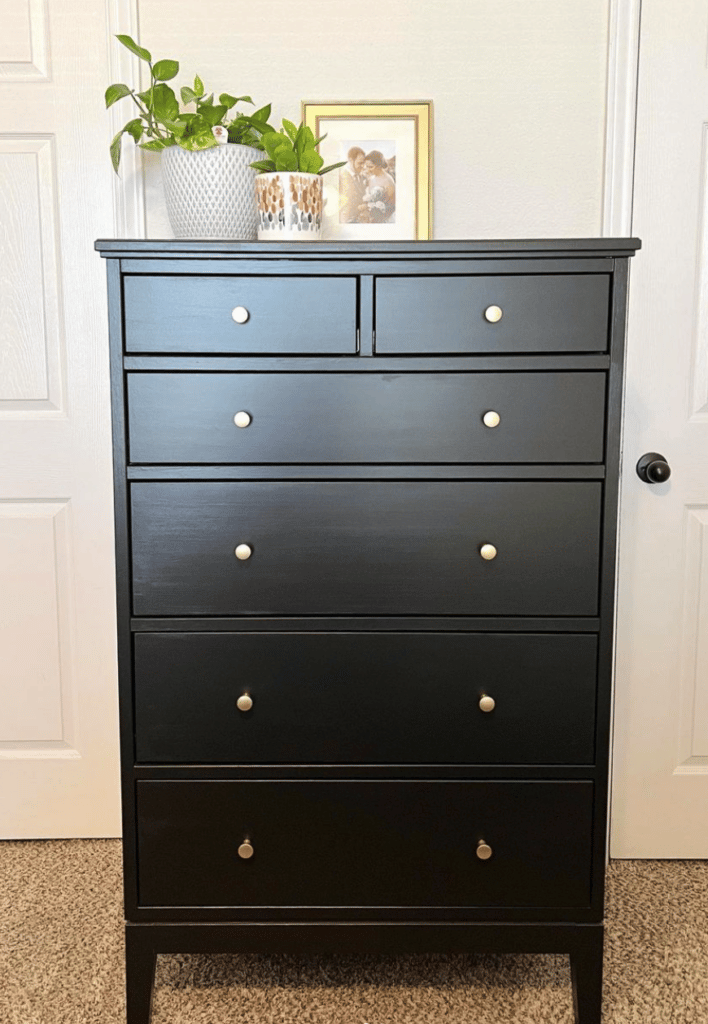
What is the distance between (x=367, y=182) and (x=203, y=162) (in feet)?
1.50

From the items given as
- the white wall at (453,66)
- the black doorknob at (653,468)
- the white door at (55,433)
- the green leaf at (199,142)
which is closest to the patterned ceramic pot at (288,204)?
the green leaf at (199,142)

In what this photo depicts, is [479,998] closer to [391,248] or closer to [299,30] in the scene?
[391,248]

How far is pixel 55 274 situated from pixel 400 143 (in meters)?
0.90

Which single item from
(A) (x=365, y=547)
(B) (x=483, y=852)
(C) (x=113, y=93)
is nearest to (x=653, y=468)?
(A) (x=365, y=547)

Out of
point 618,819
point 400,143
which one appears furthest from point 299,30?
point 618,819

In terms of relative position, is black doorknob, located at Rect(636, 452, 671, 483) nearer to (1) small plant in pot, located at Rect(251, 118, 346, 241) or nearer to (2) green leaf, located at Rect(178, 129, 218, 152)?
(1) small plant in pot, located at Rect(251, 118, 346, 241)

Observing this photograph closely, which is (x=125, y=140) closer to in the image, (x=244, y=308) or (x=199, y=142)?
(x=199, y=142)

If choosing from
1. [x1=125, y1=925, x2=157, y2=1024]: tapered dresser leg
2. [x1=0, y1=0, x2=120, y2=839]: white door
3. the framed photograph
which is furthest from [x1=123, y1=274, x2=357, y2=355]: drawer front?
[x1=125, y1=925, x2=157, y2=1024]: tapered dresser leg

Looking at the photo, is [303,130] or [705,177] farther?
[705,177]

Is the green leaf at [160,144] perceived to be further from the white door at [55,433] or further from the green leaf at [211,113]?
the white door at [55,433]

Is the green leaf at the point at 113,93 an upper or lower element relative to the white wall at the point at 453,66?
lower

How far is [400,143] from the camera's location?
1.91 m

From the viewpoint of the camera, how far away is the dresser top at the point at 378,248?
135 centimetres

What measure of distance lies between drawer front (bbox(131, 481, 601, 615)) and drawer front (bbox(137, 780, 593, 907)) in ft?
1.09
